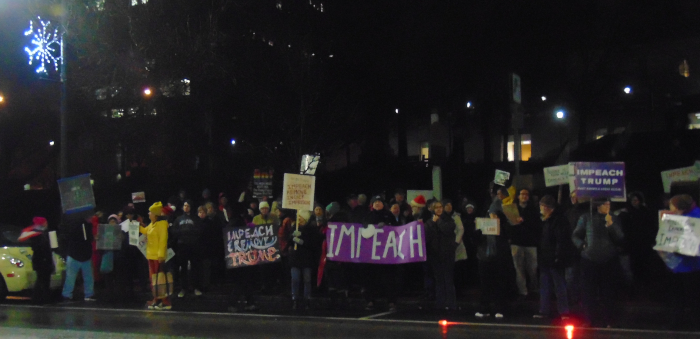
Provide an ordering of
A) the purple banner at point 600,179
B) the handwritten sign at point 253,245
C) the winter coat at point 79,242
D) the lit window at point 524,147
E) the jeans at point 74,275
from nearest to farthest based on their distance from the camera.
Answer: the purple banner at point 600,179, the handwritten sign at point 253,245, the winter coat at point 79,242, the jeans at point 74,275, the lit window at point 524,147

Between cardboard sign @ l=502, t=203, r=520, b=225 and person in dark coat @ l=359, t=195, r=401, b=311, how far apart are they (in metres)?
2.13

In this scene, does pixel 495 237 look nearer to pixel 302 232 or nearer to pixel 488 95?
pixel 302 232

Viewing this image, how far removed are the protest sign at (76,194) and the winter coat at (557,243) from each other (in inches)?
356

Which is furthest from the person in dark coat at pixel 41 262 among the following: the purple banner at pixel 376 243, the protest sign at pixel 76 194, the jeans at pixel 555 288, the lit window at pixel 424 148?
the lit window at pixel 424 148

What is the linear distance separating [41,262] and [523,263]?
29.8 feet

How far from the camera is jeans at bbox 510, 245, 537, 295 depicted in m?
12.1

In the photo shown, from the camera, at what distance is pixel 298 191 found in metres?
12.1

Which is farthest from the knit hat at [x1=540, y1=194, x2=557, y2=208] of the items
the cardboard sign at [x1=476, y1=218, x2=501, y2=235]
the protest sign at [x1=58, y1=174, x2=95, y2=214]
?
the protest sign at [x1=58, y1=174, x2=95, y2=214]

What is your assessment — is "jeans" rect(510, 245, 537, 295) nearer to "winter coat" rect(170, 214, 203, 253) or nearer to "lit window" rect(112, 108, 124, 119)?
"winter coat" rect(170, 214, 203, 253)

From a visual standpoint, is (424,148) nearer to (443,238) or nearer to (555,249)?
(443,238)

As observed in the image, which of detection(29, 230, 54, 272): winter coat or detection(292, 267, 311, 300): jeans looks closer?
detection(292, 267, 311, 300): jeans

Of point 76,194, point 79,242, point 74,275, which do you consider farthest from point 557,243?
point 76,194

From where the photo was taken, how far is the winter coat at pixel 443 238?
37.3 feet

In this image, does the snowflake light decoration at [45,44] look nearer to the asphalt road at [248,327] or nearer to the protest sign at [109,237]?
the protest sign at [109,237]
